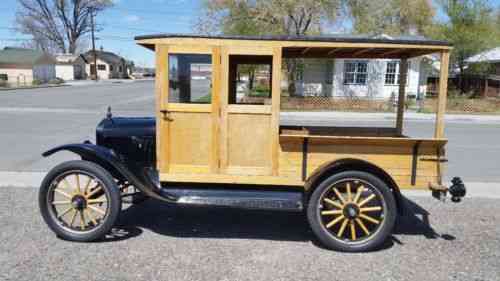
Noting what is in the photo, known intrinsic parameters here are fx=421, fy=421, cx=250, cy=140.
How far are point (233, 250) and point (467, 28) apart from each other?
25406 mm

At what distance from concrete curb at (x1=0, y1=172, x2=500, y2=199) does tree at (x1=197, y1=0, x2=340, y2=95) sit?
16263mm

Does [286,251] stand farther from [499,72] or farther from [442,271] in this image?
[499,72]

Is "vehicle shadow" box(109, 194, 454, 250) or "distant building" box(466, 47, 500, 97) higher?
"distant building" box(466, 47, 500, 97)

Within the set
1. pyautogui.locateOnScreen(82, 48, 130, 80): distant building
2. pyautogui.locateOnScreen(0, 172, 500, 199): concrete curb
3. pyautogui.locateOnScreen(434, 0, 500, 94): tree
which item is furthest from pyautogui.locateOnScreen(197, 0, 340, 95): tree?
pyautogui.locateOnScreen(82, 48, 130, 80): distant building

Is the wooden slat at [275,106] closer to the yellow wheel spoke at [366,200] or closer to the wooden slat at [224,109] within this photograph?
the wooden slat at [224,109]

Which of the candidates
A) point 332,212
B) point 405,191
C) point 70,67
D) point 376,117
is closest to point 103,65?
point 70,67

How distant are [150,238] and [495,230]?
3984 millimetres

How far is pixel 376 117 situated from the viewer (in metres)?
18.2

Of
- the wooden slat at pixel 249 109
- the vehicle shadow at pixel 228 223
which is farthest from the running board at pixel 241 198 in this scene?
the wooden slat at pixel 249 109

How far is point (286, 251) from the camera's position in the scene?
421 cm

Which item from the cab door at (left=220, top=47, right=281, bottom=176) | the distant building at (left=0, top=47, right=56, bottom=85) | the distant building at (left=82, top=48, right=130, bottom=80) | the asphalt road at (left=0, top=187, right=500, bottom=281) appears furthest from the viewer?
the distant building at (left=82, top=48, right=130, bottom=80)

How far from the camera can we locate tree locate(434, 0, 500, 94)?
24.4 metres

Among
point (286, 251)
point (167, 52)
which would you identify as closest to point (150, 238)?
point (286, 251)

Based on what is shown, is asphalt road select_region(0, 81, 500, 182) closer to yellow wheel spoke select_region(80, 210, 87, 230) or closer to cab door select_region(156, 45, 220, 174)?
yellow wheel spoke select_region(80, 210, 87, 230)
